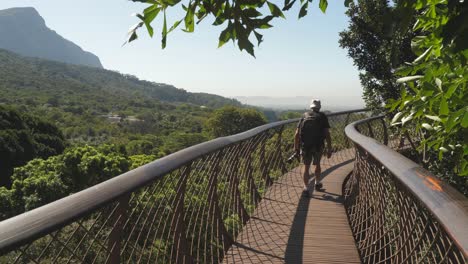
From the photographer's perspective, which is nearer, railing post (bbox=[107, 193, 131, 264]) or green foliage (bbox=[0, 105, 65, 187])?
railing post (bbox=[107, 193, 131, 264])

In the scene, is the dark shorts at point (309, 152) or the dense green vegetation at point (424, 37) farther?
the dark shorts at point (309, 152)

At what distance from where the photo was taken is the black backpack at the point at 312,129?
19.1 feet

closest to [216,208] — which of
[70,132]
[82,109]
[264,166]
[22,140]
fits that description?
[264,166]

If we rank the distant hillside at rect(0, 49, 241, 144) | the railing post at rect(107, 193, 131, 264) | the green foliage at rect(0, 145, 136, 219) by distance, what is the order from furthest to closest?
the distant hillside at rect(0, 49, 241, 144), the green foliage at rect(0, 145, 136, 219), the railing post at rect(107, 193, 131, 264)

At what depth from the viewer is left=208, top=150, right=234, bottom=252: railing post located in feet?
10.6

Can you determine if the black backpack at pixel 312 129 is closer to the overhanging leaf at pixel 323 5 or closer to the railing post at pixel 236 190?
the railing post at pixel 236 190

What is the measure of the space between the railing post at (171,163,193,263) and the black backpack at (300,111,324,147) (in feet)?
11.9

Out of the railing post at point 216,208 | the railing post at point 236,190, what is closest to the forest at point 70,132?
the railing post at point 236,190

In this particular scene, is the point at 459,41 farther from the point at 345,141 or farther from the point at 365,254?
the point at 345,141

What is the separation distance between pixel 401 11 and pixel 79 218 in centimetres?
144

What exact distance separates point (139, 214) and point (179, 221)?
31.1 inches

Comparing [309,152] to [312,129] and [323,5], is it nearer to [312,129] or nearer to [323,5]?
[312,129]

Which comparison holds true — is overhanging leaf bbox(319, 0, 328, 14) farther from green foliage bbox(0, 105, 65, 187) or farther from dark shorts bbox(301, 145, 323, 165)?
green foliage bbox(0, 105, 65, 187)

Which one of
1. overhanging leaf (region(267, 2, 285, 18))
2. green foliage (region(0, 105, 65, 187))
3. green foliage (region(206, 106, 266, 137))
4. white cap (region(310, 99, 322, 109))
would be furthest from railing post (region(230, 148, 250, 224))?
green foliage (region(206, 106, 266, 137))
